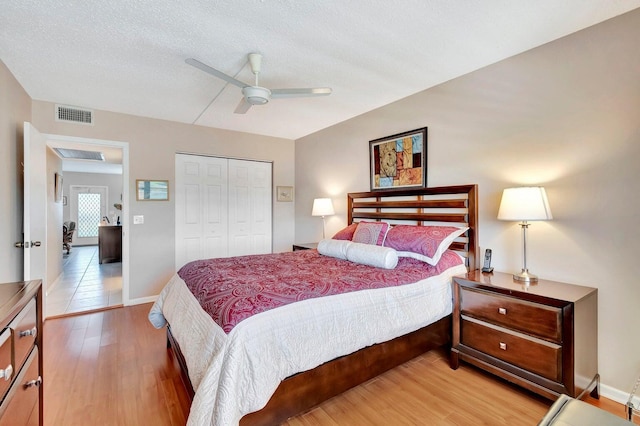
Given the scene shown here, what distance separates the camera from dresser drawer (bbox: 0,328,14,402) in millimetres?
887

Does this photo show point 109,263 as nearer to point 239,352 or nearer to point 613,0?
point 239,352

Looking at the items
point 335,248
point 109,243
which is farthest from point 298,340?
point 109,243

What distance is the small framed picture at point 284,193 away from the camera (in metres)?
5.14

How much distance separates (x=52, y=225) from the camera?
190 inches

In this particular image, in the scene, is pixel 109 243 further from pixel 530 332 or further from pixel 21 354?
pixel 530 332

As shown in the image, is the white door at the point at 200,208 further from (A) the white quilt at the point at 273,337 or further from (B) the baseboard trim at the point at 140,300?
(A) the white quilt at the point at 273,337

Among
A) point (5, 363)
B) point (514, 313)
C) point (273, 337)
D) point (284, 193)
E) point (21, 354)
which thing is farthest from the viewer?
point (284, 193)

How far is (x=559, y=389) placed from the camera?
5.99ft

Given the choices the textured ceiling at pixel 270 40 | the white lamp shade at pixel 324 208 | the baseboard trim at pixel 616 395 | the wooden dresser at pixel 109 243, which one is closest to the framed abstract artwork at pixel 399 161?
the textured ceiling at pixel 270 40

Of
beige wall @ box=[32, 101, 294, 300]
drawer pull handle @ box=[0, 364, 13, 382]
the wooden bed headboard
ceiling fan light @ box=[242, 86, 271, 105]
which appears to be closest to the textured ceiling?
ceiling fan light @ box=[242, 86, 271, 105]

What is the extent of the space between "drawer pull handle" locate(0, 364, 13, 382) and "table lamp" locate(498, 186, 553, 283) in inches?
105

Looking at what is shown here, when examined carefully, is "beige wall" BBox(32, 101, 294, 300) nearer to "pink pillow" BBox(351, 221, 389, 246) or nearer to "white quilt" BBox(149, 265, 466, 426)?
"white quilt" BBox(149, 265, 466, 426)

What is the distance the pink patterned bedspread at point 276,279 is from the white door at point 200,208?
1.83 metres

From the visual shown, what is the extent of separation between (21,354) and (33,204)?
247cm
